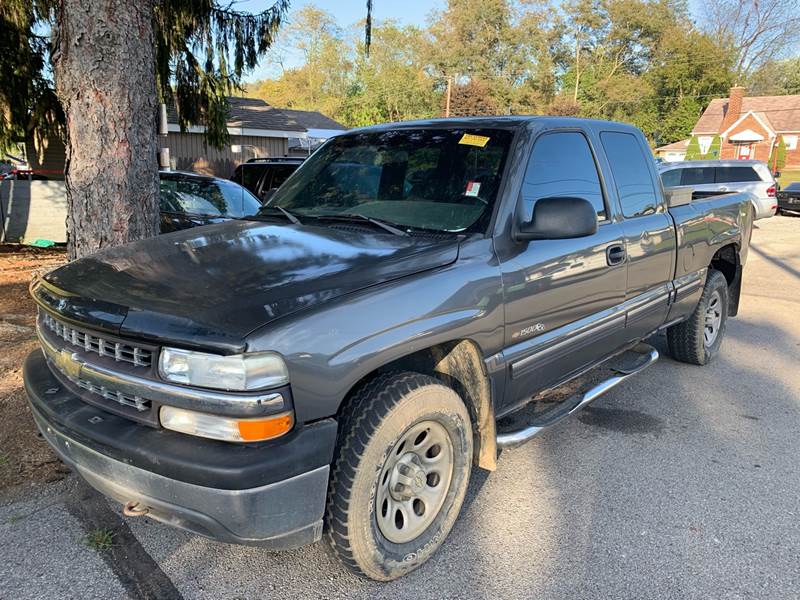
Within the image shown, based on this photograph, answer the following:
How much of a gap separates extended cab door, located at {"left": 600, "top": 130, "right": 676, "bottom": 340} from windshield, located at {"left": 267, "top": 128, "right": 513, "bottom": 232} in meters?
1.16

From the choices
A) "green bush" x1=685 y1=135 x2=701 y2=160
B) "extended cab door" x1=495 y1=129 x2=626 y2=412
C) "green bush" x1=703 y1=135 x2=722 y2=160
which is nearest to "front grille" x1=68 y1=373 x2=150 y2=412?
"extended cab door" x1=495 y1=129 x2=626 y2=412

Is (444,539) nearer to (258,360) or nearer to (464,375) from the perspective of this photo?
(464,375)

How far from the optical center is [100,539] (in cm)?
285

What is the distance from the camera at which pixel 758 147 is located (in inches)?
1955

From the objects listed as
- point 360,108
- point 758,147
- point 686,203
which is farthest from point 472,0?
point 686,203

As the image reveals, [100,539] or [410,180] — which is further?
[410,180]

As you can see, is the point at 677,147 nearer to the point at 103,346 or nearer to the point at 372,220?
the point at 372,220

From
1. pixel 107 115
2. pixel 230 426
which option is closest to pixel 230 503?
pixel 230 426

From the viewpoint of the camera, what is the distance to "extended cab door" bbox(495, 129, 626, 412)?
3.08 meters

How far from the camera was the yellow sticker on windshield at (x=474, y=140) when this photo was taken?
11.1 feet

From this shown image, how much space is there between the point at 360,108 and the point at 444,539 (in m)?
63.0

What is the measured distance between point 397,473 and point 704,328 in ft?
12.8

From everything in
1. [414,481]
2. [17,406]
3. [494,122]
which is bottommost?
[17,406]

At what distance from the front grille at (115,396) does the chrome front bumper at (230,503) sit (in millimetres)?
202
